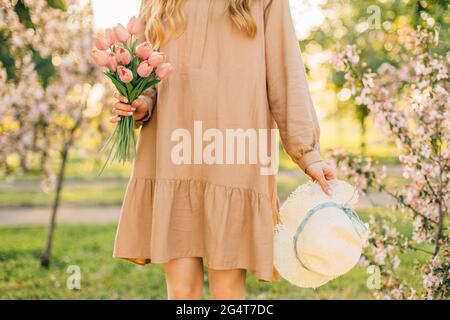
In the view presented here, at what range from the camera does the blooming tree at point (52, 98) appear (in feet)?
17.5

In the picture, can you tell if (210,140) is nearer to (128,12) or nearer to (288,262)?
(288,262)

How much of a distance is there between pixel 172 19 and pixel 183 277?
0.98 metres

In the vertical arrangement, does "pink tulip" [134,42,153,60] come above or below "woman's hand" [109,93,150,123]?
above

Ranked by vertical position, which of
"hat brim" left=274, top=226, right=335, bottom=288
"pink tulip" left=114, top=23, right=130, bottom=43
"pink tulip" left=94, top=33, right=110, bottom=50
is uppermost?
"pink tulip" left=114, top=23, right=130, bottom=43

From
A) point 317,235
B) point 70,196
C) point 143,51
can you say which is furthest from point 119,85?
point 70,196

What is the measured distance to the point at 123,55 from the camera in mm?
2270

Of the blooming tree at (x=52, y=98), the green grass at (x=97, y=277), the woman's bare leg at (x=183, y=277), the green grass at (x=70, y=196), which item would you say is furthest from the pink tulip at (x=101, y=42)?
the green grass at (x=70, y=196)

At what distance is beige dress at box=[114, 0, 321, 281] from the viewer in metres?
2.35

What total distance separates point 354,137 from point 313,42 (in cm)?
2030

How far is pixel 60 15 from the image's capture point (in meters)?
5.39

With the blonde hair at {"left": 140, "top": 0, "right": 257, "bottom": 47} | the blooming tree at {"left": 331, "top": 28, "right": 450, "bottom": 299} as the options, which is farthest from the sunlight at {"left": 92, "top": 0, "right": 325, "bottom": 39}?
the blonde hair at {"left": 140, "top": 0, "right": 257, "bottom": 47}

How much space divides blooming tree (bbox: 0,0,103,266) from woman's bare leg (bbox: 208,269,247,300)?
10.4 feet

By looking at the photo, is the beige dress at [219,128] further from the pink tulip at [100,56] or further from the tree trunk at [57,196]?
the tree trunk at [57,196]

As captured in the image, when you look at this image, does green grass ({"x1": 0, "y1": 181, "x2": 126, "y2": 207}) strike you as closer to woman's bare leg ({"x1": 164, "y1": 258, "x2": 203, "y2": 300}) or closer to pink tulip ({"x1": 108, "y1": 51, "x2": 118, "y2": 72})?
woman's bare leg ({"x1": 164, "y1": 258, "x2": 203, "y2": 300})
